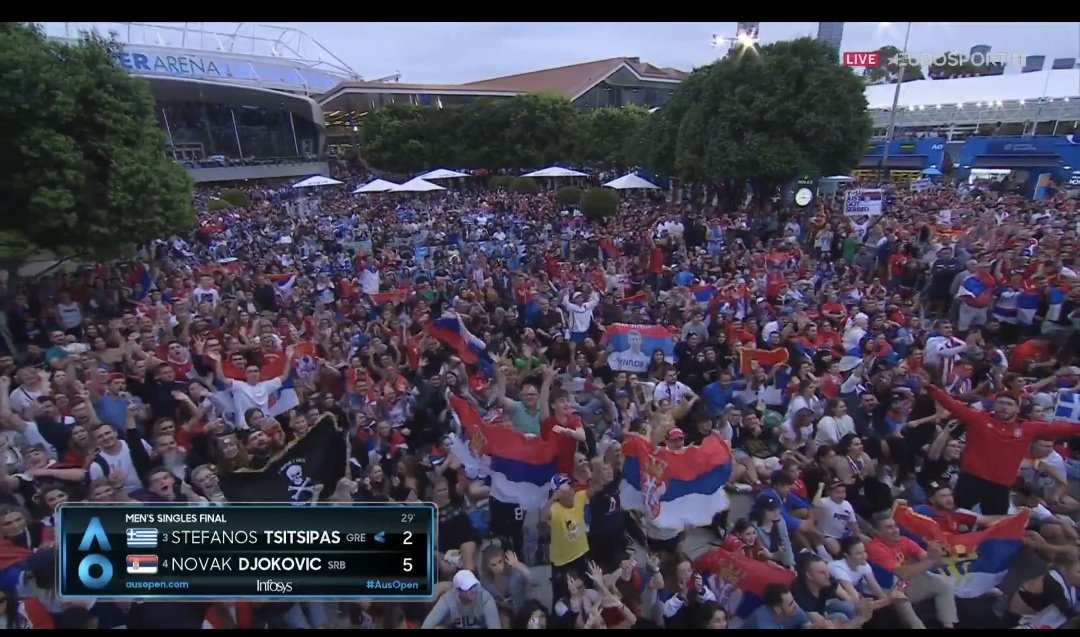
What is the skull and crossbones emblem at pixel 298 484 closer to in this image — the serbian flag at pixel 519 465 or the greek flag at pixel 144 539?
the greek flag at pixel 144 539

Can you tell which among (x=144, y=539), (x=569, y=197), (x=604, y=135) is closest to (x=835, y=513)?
(x=144, y=539)

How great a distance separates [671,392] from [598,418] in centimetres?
81

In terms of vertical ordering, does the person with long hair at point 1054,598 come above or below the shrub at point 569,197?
below

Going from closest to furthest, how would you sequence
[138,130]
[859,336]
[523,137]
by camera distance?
[859,336], [138,130], [523,137]

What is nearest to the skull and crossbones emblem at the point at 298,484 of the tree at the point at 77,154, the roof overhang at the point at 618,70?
the tree at the point at 77,154

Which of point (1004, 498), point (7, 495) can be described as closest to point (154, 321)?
point (7, 495)

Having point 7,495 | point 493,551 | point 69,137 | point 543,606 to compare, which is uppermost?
point 69,137

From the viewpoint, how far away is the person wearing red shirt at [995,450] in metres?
4.48

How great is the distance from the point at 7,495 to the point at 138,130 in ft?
28.8

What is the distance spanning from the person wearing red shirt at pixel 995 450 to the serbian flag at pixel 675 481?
1933mm

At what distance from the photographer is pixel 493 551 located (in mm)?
3799

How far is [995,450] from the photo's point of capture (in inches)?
179

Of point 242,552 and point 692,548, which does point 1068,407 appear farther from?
point 242,552
